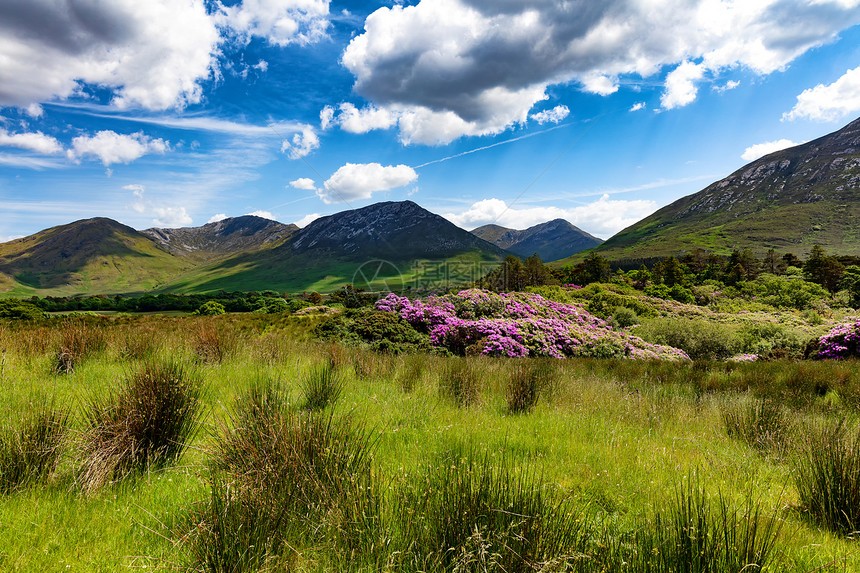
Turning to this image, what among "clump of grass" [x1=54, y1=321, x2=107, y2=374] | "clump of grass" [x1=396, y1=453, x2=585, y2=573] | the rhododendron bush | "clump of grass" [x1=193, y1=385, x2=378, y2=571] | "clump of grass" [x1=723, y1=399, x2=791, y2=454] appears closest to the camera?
"clump of grass" [x1=396, y1=453, x2=585, y2=573]

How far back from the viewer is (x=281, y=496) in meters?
2.51

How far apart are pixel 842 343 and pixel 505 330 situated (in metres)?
13.3

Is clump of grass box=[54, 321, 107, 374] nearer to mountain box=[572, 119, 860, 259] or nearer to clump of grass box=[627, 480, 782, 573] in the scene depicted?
clump of grass box=[627, 480, 782, 573]

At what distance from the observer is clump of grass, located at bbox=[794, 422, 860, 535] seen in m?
2.98

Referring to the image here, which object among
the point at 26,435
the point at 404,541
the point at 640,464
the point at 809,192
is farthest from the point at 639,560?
the point at 809,192

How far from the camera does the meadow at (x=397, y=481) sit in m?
2.12

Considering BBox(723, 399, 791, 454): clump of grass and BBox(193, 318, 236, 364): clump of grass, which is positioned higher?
BBox(193, 318, 236, 364): clump of grass

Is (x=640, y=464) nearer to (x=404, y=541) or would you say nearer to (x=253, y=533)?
(x=404, y=541)

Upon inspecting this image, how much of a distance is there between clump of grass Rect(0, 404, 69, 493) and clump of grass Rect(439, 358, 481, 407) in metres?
4.71

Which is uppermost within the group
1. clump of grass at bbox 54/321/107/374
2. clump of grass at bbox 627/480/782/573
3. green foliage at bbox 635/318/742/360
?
clump of grass at bbox 54/321/107/374

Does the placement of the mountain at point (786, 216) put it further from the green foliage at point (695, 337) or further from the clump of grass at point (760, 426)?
the clump of grass at point (760, 426)

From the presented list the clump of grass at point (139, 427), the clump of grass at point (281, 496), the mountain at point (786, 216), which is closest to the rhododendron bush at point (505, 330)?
the clump of grass at point (139, 427)

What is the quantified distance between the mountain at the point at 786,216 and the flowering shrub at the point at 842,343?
423 feet

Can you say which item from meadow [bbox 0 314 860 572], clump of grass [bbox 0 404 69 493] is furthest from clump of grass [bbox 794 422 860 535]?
clump of grass [bbox 0 404 69 493]
